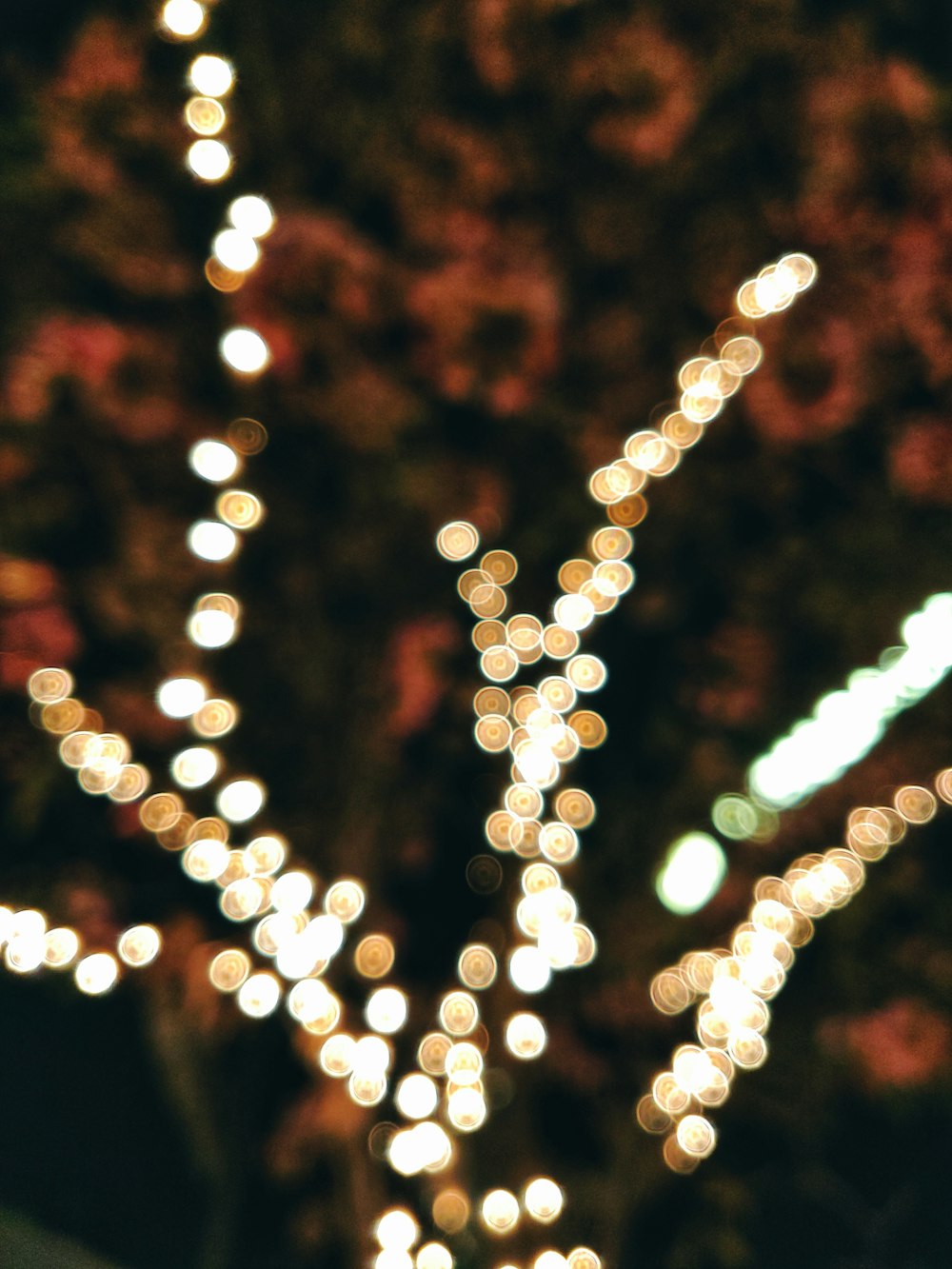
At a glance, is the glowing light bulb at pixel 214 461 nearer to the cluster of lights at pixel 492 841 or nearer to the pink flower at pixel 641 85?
the cluster of lights at pixel 492 841

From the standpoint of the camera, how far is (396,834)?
11.1 feet

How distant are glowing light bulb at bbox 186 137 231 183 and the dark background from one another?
338mm

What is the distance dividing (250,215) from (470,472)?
3.50 ft

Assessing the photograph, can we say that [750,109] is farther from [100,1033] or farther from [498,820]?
[100,1033]

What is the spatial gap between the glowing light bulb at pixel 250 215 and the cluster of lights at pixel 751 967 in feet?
7.65

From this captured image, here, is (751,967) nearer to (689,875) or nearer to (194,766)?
(689,875)

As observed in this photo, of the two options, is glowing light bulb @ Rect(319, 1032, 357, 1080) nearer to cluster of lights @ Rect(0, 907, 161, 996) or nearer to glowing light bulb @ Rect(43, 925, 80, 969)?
cluster of lights @ Rect(0, 907, 161, 996)

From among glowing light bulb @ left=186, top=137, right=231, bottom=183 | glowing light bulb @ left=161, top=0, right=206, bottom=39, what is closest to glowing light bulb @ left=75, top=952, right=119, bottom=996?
glowing light bulb @ left=186, top=137, right=231, bottom=183

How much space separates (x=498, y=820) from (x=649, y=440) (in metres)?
1.25

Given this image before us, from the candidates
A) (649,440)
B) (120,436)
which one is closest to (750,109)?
(649,440)

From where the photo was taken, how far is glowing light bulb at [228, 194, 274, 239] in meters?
2.17

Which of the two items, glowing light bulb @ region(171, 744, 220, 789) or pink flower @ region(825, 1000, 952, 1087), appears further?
pink flower @ region(825, 1000, 952, 1087)

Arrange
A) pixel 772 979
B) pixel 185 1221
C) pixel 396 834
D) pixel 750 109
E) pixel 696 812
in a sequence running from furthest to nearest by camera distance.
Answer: pixel 185 1221
pixel 396 834
pixel 696 812
pixel 772 979
pixel 750 109

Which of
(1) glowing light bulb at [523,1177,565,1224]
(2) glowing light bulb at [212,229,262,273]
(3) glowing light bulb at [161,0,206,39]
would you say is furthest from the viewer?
(1) glowing light bulb at [523,1177,565,1224]
